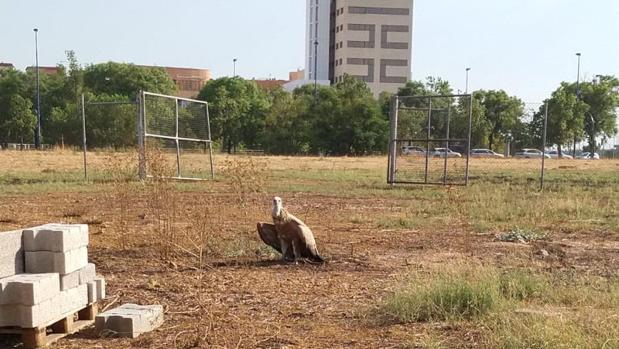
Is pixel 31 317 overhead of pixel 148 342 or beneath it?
overhead

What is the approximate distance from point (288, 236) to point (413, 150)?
1467cm

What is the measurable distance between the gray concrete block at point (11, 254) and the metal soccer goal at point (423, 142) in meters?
14.8

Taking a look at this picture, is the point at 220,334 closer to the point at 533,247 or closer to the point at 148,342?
the point at 148,342

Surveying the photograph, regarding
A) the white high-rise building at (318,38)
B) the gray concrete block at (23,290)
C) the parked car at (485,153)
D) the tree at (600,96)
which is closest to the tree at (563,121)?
the parked car at (485,153)

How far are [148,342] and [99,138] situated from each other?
30376mm

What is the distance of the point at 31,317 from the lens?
188 inches

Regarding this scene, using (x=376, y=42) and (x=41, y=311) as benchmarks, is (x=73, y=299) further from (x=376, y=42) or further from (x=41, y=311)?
(x=376, y=42)

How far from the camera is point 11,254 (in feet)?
17.0

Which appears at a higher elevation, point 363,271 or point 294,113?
point 294,113

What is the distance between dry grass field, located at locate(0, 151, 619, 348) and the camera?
5.27 metres

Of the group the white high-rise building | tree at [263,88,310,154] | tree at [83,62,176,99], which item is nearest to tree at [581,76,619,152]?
tree at [263,88,310,154]

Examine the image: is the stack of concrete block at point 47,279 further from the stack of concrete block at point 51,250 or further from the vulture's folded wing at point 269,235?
the vulture's folded wing at point 269,235

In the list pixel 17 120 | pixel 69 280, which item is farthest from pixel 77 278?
pixel 17 120

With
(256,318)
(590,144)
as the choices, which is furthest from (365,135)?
(256,318)
